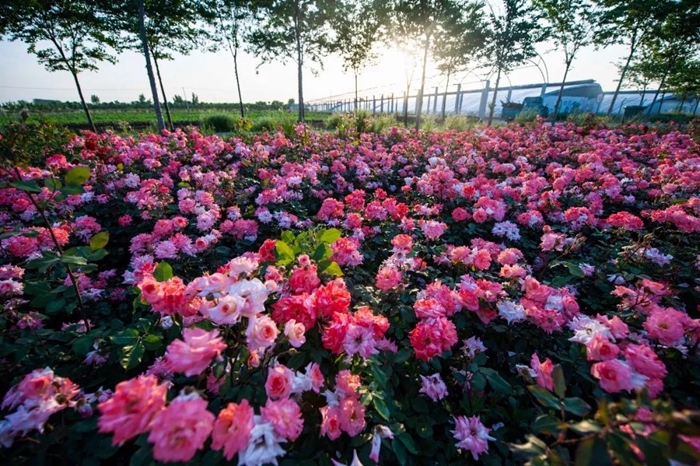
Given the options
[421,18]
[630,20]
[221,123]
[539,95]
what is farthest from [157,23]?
[539,95]

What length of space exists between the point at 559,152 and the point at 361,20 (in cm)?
1426

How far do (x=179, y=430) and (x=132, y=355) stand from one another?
2.05 feet

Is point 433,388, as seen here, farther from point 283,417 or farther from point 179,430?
point 179,430

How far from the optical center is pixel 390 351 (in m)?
1.36

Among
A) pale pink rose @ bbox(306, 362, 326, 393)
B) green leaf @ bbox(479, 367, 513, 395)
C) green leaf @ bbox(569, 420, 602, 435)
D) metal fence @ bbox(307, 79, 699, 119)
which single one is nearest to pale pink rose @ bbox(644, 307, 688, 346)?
green leaf @ bbox(479, 367, 513, 395)

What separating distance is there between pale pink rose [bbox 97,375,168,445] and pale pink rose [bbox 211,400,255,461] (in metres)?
0.15

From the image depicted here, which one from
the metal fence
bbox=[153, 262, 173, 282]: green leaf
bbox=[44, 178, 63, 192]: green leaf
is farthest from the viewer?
the metal fence

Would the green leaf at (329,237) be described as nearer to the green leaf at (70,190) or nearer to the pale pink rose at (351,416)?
the pale pink rose at (351,416)

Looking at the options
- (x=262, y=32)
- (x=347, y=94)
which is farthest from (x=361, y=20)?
(x=347, y=94)

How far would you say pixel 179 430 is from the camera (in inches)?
24.2

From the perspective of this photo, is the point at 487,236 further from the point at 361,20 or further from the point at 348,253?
the point at 361,20

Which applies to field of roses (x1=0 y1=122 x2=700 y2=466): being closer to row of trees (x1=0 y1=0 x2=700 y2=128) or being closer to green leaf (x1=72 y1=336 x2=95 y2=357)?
green leaf (x1=72 y1=336 x2=95 y2=357)

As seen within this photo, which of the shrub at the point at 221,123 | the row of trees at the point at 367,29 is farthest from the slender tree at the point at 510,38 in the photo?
the shrub at the point at 221,123

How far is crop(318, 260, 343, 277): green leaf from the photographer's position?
135 cm
